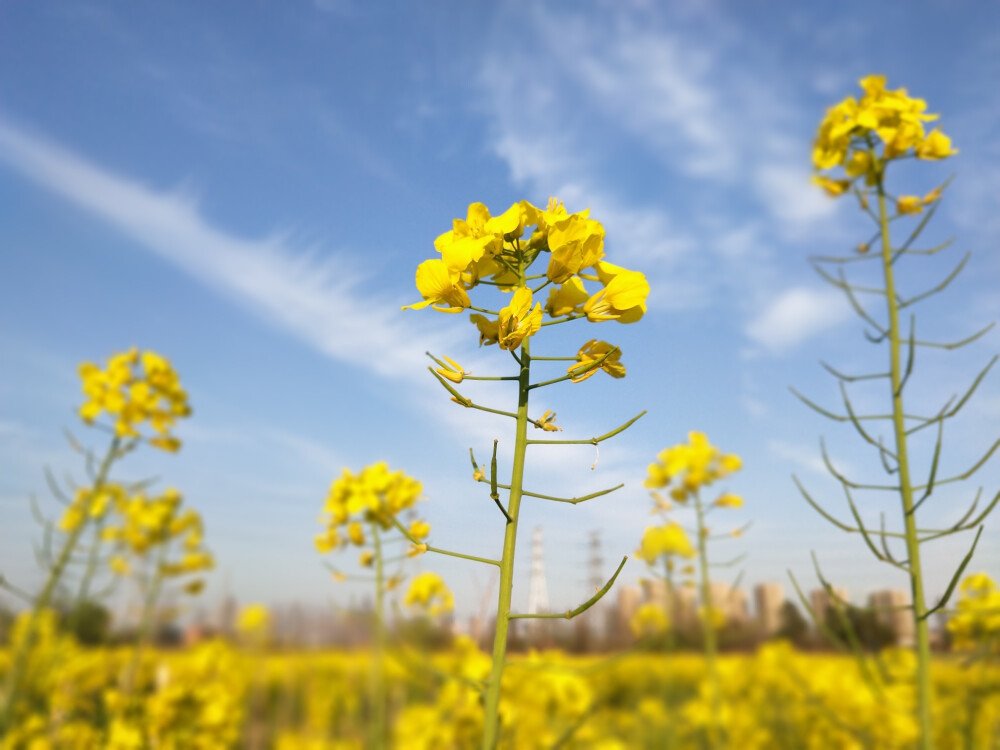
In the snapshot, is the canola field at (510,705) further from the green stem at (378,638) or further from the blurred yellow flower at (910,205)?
the blurred yellow flower at (910,205)

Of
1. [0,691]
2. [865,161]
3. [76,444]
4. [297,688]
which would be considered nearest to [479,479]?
[865,161]

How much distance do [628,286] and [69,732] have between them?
584 cm

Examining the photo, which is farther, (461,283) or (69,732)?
(69,732)

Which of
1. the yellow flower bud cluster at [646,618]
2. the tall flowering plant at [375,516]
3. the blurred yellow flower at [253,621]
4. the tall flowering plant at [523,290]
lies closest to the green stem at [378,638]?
the tall flowering plant at [375,516]

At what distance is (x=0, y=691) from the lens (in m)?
3.62

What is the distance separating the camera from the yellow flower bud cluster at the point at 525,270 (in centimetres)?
98

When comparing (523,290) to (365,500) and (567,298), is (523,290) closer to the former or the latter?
(567,298)

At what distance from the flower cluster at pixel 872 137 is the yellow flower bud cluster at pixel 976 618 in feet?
8.70

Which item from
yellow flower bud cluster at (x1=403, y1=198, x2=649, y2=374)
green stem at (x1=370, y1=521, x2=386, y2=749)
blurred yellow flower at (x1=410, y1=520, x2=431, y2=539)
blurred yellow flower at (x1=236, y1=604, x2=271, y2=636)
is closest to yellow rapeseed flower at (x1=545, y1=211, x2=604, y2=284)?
yellow flower bud cluster at (x1=403, y1=198, x2=649, y2=374)

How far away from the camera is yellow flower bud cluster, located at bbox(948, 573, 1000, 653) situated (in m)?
3.78

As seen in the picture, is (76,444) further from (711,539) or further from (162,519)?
(711,539)

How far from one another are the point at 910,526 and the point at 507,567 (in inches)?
62.7

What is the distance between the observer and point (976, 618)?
3.87m

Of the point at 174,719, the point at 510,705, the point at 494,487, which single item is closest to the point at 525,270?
the point at 494,487
